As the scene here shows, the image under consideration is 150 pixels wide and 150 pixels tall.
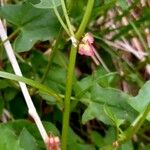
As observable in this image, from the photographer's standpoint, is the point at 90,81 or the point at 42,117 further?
the point at 42,117

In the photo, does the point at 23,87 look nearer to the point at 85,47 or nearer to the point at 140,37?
the point at 85,47

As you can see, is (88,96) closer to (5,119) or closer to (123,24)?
(5,119)

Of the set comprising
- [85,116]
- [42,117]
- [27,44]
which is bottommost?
[42,117]

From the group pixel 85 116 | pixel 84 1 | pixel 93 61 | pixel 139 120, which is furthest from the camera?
pixel 93 61

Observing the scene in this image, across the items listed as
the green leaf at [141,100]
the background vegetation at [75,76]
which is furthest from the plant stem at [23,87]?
the green leaf at [141,100]

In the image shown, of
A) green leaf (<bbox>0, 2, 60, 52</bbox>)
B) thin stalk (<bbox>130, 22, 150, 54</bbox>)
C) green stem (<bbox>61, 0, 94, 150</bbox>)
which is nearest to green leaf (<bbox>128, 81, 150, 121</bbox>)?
green stem (<bbox>61, 0, 94, 150</bbox>)

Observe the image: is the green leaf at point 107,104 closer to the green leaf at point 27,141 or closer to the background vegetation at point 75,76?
the background vegetation at point 75,76

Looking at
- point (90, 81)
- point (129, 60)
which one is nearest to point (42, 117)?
point (90, 81)

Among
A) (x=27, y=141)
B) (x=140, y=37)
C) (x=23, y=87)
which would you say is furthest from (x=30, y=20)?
(x=140, y=37)

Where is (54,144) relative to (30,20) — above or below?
below
